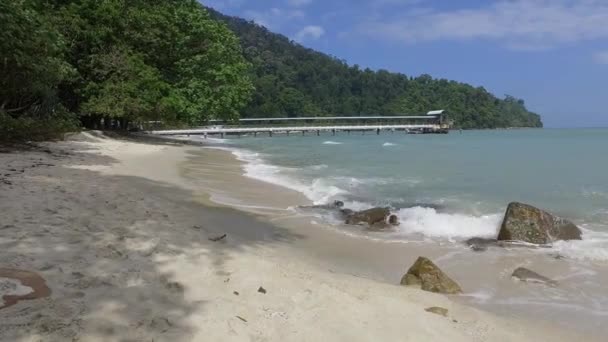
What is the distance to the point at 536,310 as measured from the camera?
15.9ft

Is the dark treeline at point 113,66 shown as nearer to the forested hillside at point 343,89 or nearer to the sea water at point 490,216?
the sea water at point 490,216

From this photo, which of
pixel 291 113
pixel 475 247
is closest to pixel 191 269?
pixel 475 247

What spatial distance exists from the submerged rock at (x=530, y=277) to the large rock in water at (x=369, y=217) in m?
3.09

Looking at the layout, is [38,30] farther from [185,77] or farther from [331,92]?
[331,92]

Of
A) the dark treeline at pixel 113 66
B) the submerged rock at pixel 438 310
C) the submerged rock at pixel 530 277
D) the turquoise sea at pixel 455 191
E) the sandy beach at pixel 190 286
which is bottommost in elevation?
the turquoise sea at pixel 455 191

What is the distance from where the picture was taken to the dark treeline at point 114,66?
13.1 meters

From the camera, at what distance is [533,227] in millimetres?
7820

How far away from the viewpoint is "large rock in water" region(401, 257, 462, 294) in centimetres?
513

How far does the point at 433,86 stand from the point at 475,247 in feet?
544

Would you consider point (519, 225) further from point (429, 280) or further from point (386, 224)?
point (429, 280)

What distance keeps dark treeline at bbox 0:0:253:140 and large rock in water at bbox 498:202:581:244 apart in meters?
10.3

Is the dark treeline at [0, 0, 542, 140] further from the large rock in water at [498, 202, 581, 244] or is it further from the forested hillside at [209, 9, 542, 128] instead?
the forested hillside at [209, 9, 542, 128]

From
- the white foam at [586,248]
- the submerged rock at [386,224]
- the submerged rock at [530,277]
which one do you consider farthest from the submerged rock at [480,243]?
the submerged rock at [386,224]

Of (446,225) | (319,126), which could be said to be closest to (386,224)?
(446,225)
